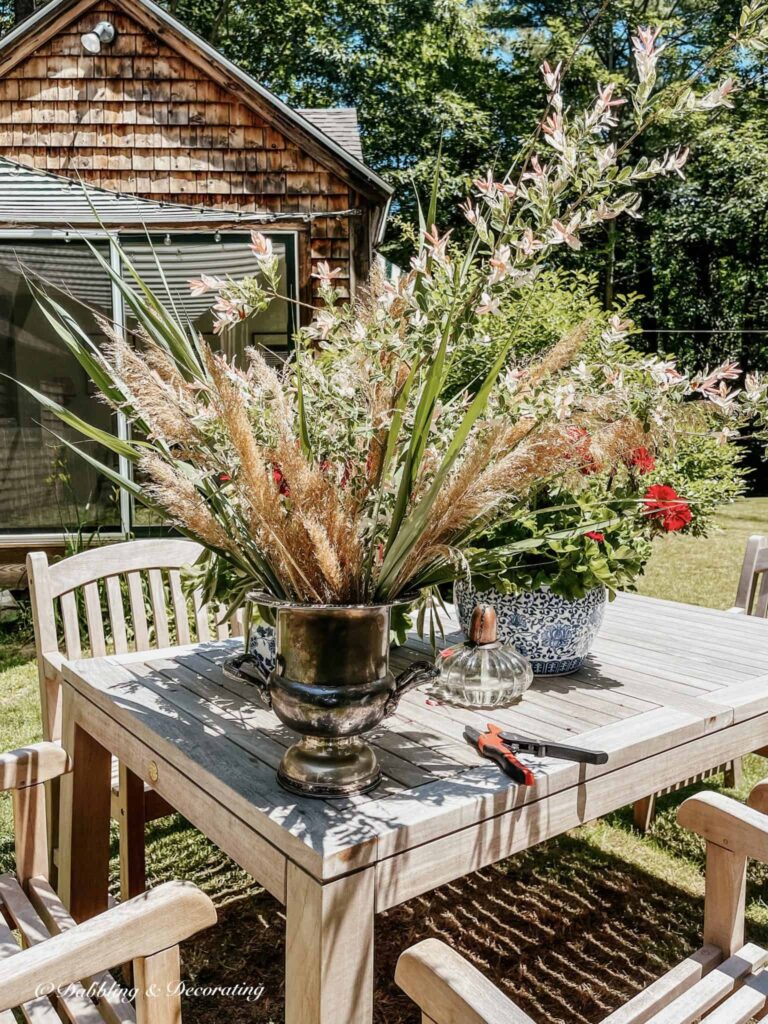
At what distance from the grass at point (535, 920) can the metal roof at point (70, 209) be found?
12.6ft

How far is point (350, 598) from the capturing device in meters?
1.16

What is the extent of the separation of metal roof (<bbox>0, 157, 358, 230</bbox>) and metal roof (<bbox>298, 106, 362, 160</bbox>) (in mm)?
2107

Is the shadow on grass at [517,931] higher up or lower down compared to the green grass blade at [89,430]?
lower down

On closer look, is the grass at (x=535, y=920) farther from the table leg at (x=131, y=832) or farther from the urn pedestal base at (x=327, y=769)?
the urn pedestal base at (x=327, y=769)

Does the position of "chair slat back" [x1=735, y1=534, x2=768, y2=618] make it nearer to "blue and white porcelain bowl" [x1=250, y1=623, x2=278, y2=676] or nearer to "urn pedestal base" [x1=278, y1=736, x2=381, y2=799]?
"blue and white porcelain bowl" [x1=250, y1=623, x2=278, y2=676]

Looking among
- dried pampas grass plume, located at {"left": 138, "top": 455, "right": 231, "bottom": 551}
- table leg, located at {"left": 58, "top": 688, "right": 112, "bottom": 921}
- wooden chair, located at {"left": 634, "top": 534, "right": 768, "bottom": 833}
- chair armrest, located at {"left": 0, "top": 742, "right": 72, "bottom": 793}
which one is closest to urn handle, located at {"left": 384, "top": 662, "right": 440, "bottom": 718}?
dried pampas grass plume, located at {"left": 138, "top": 455, "right": 231, "bottom": 551}

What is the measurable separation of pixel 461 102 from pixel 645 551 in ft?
48.6

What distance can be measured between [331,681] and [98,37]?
21.3ft

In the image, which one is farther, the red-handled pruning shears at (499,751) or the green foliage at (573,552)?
the green foliage at (573,552)

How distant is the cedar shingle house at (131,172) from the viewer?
597 cm

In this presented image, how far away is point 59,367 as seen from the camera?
6.45 metres

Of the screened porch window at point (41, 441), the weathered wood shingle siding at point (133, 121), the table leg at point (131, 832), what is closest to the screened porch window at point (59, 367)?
the screened porch window at point (41, 441)

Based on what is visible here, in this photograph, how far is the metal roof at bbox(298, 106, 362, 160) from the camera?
24.7 feet

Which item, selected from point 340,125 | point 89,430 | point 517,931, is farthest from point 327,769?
point 340,125
